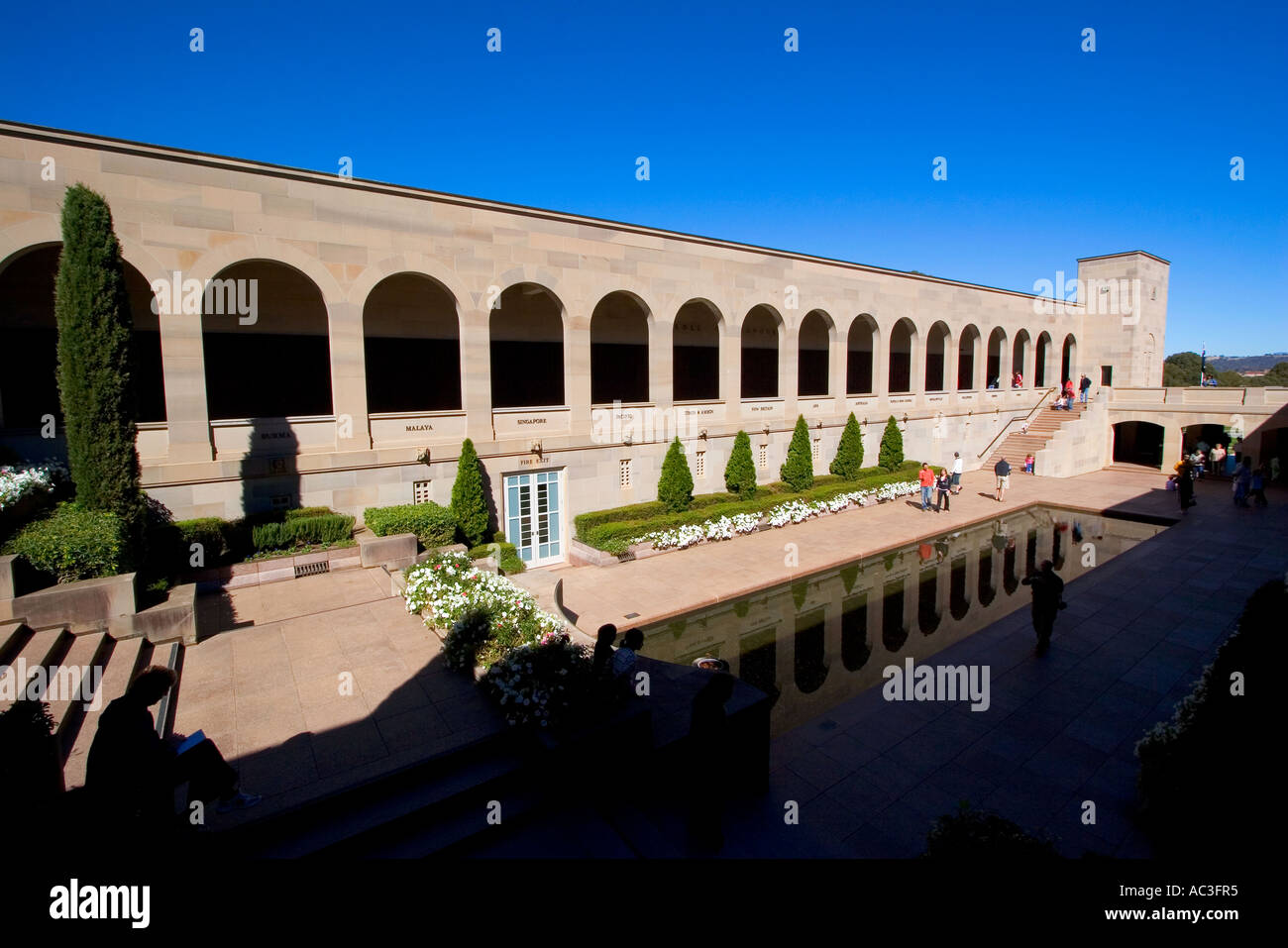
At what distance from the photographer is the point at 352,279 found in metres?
14.6

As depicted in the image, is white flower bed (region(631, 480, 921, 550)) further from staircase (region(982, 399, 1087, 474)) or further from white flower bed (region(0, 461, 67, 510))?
white flower bed (region(0, 461, 67, 510))

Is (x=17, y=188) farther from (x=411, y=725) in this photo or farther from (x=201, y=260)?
(x=411, y=725)

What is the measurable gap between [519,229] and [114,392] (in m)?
9.60

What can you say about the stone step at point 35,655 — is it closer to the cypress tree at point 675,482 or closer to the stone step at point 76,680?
the stone step at point 76,680

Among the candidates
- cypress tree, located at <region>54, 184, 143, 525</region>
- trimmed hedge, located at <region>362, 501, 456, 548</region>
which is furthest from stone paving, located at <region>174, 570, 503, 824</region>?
cypress tree, located at <region>54, 184, 143, 525</region>

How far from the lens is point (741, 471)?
21344mm

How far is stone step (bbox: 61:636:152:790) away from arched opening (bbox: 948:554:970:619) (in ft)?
45.7

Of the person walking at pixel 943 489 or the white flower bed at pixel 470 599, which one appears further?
the person walking at pixel 943 489

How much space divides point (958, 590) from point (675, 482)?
26.1 ft

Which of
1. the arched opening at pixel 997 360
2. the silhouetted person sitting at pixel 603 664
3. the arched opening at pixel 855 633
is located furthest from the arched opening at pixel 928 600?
the arched opening at pixel 997 360

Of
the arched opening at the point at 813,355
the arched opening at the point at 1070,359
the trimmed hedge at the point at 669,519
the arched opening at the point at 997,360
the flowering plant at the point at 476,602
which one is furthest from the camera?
the arched opening at the point at 1070,359

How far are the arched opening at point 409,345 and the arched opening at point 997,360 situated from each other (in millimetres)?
27982

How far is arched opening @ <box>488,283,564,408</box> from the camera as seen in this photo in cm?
1952

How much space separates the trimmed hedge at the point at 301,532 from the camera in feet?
42.4
